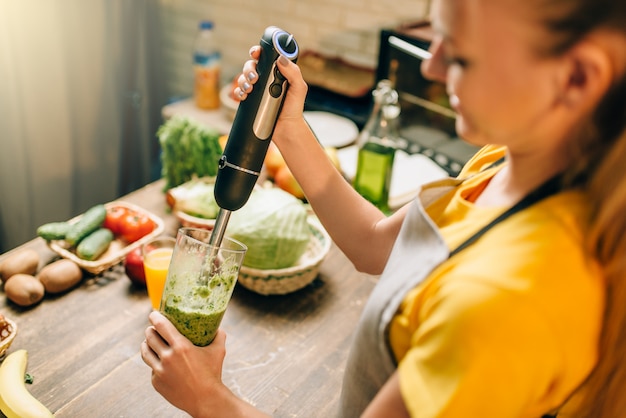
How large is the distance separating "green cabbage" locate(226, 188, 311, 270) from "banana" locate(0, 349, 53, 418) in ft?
1.71

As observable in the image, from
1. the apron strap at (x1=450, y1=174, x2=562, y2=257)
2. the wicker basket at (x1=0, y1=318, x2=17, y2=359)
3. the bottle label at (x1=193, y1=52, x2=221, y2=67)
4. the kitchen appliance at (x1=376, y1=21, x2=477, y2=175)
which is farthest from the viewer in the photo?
the bottle label at (x1=193, y1=52, x2=221, y2=67)

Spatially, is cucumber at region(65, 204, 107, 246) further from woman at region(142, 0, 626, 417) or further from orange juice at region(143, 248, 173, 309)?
woman at region(142, 0, 626, 417)

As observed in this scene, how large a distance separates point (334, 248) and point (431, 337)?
3.27 feet

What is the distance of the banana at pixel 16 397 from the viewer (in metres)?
0.95

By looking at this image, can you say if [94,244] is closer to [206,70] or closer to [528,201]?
[528,201]

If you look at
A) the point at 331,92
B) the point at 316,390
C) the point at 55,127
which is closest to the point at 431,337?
the point at 316,390

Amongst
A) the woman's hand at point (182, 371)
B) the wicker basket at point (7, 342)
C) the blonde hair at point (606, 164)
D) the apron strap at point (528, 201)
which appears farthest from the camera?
the wicker basket at point (7, 342)

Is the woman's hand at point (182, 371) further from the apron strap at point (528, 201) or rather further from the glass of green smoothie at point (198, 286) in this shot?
the apron strap at point (528, 201)

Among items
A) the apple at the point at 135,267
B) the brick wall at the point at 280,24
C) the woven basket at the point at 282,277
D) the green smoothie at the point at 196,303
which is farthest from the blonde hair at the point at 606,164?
the brick wall at the point at 280,24

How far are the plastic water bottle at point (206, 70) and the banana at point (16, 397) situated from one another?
163 cm

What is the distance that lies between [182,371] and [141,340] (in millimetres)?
377

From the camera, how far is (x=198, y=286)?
3.13 feet

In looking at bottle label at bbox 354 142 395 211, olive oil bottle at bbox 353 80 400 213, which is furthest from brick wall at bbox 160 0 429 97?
bottle label at bbox 354 142 395 211

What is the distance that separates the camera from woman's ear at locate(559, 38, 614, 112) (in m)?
0.54
